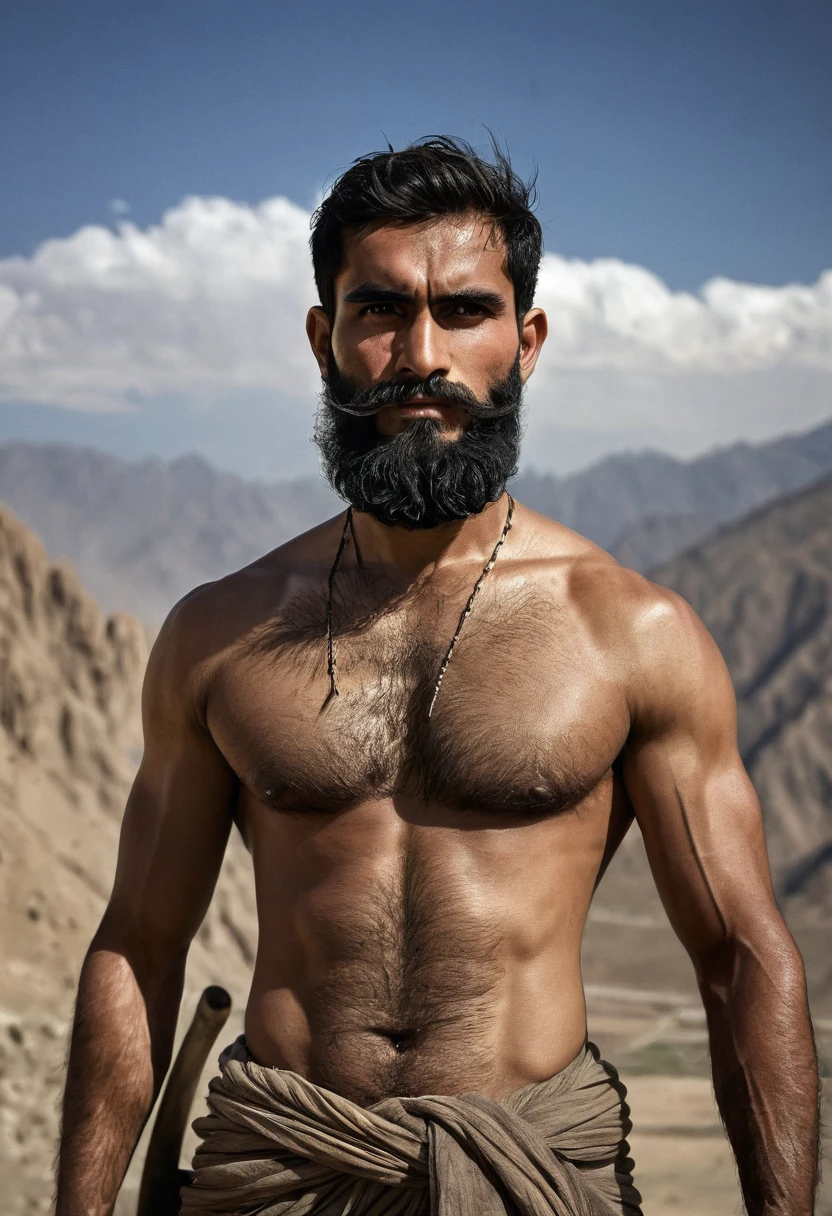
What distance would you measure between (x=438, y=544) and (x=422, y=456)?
0.68ft

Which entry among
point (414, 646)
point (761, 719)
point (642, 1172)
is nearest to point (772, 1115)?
point (414, 646)

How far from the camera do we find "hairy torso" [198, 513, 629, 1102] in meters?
1.93

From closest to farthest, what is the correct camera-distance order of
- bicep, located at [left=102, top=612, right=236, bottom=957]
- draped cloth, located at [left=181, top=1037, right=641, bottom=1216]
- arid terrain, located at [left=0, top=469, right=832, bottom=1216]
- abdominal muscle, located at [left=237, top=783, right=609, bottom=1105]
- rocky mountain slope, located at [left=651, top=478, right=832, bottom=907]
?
draped cloth, located at [left=181, top=1037, right=641, bottom=1216] → abdominal muscle, located at [left=237, top=783, right=609, bottom=1105] → bicep, located at [left=102, top=612, right=236, bottom=957] → arid terrain, located at [left=0, top=469, right=832, bottom=1216] → rocky mountain slope, located at [left=651, top=478, right=832, bottom=907]

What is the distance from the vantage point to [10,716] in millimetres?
9734

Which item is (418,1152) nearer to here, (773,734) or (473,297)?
(473,297)

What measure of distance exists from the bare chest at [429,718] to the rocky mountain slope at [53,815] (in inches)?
190

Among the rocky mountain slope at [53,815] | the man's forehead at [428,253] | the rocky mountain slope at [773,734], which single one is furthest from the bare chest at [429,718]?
the rocky mountain slope at [773,734]

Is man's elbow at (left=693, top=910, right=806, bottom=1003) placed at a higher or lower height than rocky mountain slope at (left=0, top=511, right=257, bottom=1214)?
lower

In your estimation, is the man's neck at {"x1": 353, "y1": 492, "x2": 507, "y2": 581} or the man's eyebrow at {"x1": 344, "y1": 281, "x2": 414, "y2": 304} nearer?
the man's eyebrow at {"x1": 344, "y1": 281, "x2": 414, "y2": 304}

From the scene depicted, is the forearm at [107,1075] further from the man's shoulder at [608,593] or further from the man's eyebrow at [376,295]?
the man's eyebrow at [376,295]

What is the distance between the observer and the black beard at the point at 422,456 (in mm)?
2020

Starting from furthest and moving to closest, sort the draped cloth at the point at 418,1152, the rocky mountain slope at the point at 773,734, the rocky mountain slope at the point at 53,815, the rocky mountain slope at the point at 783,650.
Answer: the rocky mountain slope at the point at 783,650
the rocky mountain slope at the point at 773,734
the rocky mountain slope at the point at 53,815
the draped cloth at the point at 418,1152

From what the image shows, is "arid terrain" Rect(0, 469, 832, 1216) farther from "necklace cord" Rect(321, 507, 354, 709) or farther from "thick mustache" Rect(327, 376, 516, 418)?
"thick mustache" Rect(327, 376, 516, 418)

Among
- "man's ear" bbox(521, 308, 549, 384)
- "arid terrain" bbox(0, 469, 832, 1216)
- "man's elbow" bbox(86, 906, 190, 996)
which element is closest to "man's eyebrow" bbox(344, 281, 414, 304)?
"man's ear" bbox(521, 308, 549, 384)
